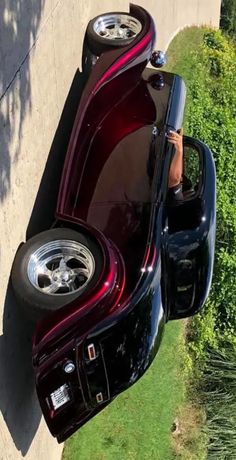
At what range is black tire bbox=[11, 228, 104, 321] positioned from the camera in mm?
5922

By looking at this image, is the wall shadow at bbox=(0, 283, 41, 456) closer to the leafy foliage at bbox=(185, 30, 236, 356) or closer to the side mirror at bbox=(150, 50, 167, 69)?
the side mirror at bbox=(150, 50, 167, 69)

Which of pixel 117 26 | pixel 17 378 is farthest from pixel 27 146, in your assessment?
pixel 117 26

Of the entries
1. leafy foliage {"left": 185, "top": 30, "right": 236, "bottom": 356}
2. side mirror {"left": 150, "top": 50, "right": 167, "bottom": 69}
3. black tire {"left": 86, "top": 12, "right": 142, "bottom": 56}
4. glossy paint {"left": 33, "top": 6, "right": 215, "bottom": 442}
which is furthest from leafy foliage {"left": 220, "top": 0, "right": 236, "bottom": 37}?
glossy paint {"left": 33, "top": 6, "right": 215, "bottom": 442}

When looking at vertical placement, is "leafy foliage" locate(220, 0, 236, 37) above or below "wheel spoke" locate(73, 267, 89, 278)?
below

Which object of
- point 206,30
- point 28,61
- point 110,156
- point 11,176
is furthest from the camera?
point 206,30

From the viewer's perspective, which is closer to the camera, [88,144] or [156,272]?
[156,272]

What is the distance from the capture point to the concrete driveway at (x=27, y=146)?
5809 mm

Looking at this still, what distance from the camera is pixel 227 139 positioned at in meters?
11.9

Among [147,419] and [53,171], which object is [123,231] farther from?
[147,419]

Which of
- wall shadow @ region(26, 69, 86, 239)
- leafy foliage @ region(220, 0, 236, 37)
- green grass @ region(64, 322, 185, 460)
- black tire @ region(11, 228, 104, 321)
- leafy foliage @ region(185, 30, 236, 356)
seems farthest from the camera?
leafy foliage @ region(220, 0, 236, 37)

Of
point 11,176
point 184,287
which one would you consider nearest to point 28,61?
point 11,176

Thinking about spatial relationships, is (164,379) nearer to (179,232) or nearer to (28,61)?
(179,232)

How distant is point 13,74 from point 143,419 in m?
4.92

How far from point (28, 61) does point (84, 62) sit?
7.13 ft
